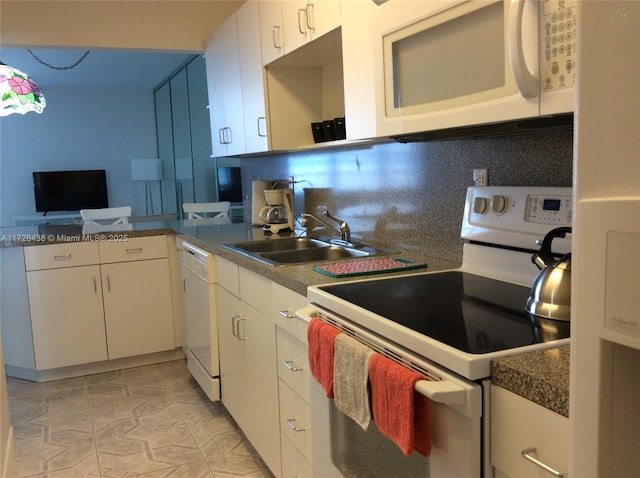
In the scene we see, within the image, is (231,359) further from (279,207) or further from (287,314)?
(279,207)

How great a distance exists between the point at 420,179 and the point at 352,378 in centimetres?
102

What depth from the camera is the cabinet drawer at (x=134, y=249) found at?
136 inches

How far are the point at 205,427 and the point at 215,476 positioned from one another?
0.47 m

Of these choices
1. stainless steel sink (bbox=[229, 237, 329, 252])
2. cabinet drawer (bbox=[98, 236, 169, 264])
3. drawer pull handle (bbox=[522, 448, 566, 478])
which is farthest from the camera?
cabinet drawer (bbox=[98, 236, 169, 264])

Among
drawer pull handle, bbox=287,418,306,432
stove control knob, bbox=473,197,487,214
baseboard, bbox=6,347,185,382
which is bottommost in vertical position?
baseboard, bbox=6,347,185,382

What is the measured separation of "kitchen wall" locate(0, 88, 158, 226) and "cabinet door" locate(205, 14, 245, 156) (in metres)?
4.85

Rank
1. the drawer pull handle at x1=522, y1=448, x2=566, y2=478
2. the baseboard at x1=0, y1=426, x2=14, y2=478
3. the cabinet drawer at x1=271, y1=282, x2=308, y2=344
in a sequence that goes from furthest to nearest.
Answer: the baseboard at x1=0, y1=426, x2=14, y2=478, the cabinet drawer at x1=271, y1=282, x2=308, y2=344, the drawer pull handle at x1=522, y1=448, x2=566, y2=478

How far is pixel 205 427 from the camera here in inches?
109

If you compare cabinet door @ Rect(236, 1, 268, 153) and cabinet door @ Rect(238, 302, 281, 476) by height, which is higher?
cabinet door @ Rect(236, 1, 268, 153)

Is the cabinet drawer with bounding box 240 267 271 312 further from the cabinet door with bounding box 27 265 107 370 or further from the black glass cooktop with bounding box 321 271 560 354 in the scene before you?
the cabinet door with bounding box 27 265 107 370

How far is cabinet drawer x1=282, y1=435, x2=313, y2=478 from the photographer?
5.97ft

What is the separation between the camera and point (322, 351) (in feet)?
4.67

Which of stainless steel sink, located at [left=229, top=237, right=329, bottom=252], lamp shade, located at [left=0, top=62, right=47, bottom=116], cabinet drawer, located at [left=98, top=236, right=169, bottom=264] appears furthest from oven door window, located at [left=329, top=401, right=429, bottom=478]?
lamp shade, located at [left=0, top=62, right=47, bottom=116]

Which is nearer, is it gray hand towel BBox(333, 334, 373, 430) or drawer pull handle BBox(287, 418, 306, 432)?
gray hand towel BBox(333, 334, 373, 430)
